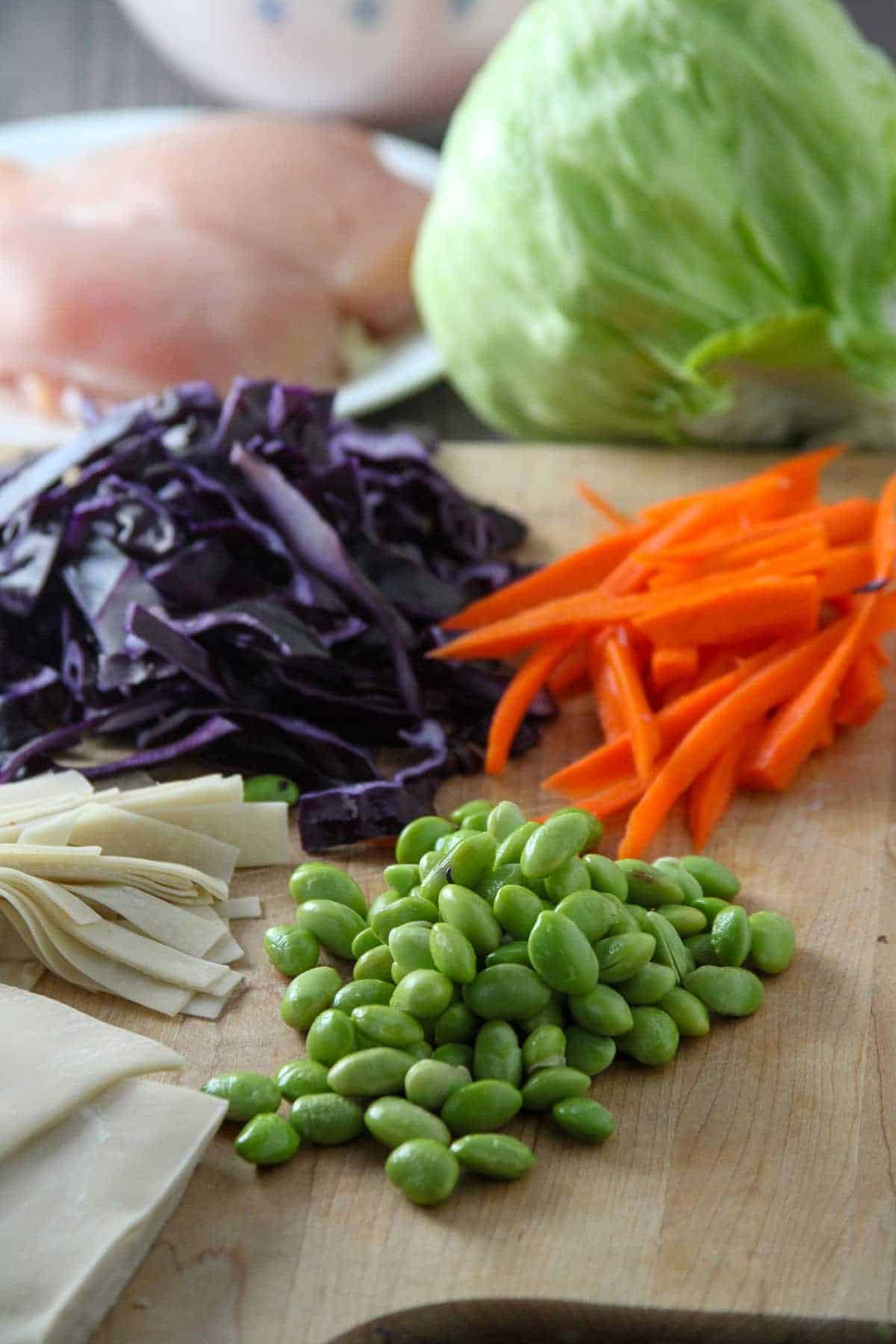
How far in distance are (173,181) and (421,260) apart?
3.20 ft

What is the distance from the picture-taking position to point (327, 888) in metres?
2.32

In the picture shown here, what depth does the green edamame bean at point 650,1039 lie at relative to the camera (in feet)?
6.65

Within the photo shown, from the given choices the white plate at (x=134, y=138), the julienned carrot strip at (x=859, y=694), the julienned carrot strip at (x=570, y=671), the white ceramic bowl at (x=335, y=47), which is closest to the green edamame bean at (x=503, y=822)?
the julienned carrot strip at (x=570, y=671)

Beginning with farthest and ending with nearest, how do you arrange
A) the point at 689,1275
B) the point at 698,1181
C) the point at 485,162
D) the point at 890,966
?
the point at 485,162, the point at 890,966, the point at 698,1181, the point at 689,1275

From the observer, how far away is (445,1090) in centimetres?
193

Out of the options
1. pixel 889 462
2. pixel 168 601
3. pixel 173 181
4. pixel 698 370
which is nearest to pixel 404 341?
pixel 173 181

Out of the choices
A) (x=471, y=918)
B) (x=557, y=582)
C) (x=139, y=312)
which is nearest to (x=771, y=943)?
(x=471, y=918)

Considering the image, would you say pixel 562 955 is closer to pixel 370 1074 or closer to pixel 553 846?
pixel 553 846

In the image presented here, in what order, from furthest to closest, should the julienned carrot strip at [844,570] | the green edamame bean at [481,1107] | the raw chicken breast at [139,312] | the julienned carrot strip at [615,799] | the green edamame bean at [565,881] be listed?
the raw chicken breast at [139,312], the julienned carrot strip at [844,570], the julienned carrot strip at [615,799], the green edamame bean at [565,881], the green edamame bean at [481,1107]

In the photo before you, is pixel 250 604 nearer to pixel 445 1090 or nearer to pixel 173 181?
pixel 445 1090

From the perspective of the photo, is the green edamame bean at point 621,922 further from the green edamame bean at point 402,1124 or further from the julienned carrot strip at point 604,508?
the julienned carrot strip at point 604,508

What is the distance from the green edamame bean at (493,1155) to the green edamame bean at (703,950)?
48 cm

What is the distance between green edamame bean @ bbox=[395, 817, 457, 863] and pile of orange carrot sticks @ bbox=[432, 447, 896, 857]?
33 cm

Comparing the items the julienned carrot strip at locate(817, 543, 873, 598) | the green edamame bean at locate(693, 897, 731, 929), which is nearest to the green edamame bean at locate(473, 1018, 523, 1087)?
the green edamame bean at locate(693, 897, 731, 929)
